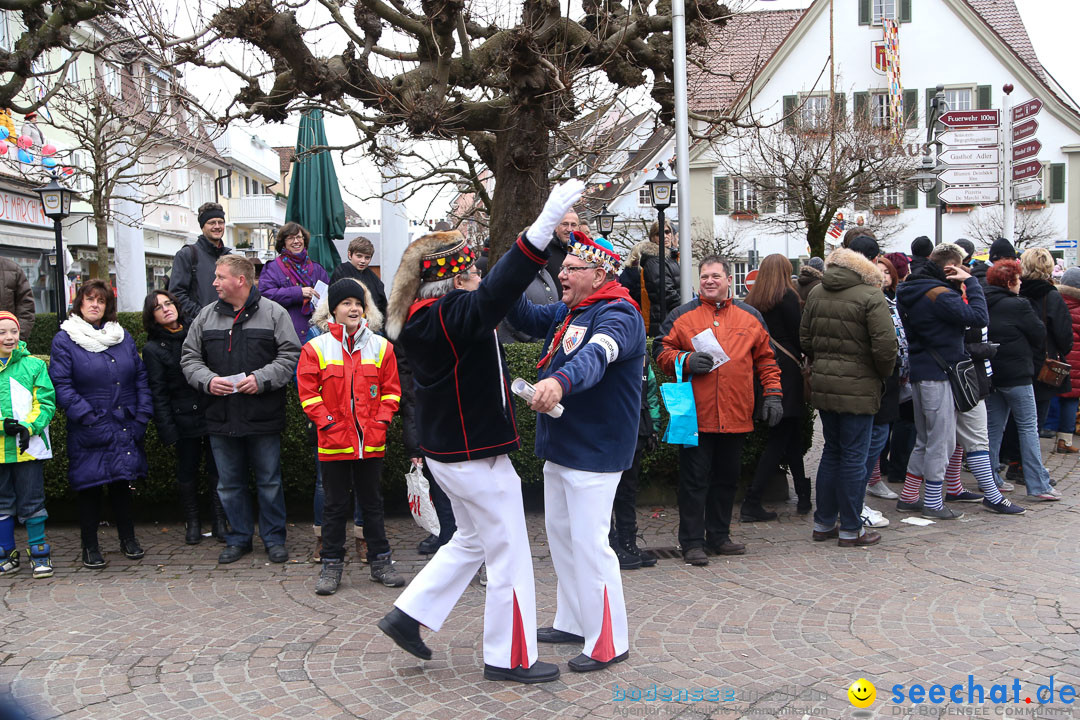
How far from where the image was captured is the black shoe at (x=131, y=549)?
6207mm

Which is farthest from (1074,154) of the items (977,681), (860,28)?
(977,681)

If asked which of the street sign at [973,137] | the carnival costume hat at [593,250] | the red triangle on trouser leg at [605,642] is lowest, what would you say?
the red triangle on trouser leg at [605,642]

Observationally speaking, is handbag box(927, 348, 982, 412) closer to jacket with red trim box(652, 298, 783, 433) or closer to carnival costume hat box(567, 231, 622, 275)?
jacket with red trim box(652, 298, 783, 433)

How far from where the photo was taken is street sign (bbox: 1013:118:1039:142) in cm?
1245

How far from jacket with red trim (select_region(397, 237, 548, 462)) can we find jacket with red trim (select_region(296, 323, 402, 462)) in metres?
1.50

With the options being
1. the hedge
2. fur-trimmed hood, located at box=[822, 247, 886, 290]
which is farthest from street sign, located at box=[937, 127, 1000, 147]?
fur-trimmed hood, located at box=[822, 247, 886, 290]

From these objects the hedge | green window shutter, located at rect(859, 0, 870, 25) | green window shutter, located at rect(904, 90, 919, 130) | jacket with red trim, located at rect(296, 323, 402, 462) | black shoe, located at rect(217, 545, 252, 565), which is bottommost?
black shoe, located at rect(217, 545, 252, 565)

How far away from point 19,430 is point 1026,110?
13137mm

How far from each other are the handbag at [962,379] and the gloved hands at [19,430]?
258 inches

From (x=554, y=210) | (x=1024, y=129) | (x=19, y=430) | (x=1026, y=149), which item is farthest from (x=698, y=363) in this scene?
Result: (x=1024, y=129)

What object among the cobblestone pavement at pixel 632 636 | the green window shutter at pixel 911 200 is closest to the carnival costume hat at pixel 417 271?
the cobblestone pavement at pixel 632 636

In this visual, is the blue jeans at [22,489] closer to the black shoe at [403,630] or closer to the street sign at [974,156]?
the black shoe at [403,630]

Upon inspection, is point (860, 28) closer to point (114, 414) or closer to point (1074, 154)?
point (1074, 154)

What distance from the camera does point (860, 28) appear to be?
34.0 meters
